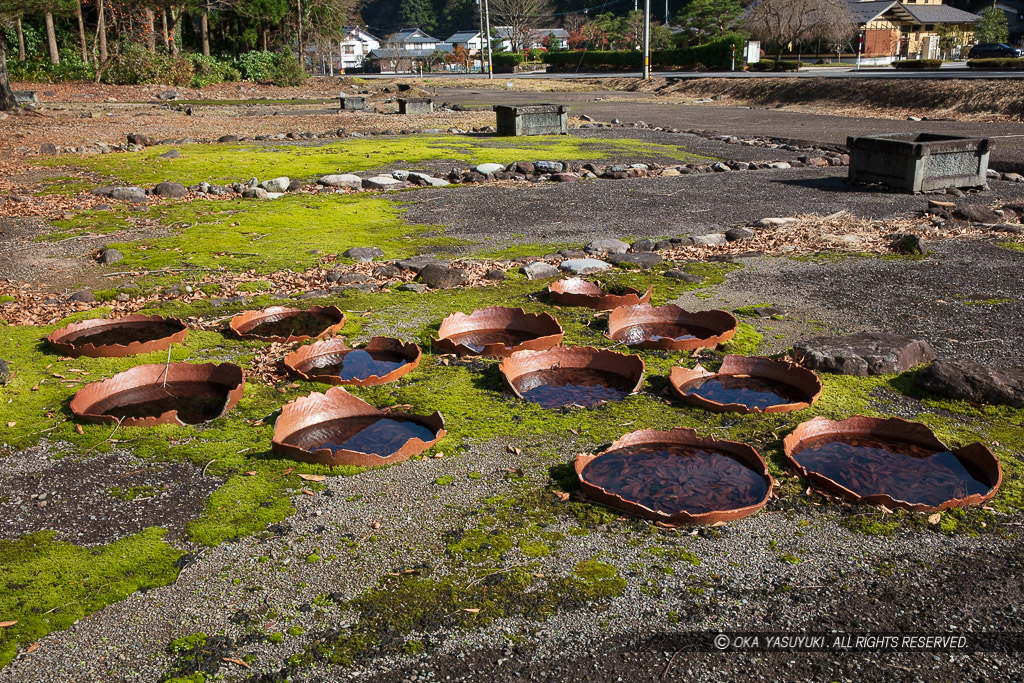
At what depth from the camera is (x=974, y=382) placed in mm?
5043

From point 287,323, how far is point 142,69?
1352 inches

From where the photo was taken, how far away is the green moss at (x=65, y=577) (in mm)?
3152

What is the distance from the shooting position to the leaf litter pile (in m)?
3.99

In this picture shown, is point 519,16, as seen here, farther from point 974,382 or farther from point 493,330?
point 974,382

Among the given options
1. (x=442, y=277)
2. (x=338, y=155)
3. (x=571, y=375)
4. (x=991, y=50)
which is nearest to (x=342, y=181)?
(x=338, y=155)

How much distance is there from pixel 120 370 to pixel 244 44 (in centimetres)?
4600

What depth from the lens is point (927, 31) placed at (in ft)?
194

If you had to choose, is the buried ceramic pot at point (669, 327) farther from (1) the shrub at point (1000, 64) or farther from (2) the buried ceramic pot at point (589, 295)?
(1) the shrub at point (1000, 64)

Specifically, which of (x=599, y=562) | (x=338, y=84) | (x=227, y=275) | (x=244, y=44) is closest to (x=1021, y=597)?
(x=599, y=562)

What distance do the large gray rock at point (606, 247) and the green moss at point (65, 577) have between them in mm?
5938

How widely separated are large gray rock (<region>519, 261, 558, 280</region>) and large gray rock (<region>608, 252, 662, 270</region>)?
73 cm

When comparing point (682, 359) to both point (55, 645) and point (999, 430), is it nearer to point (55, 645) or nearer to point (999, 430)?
point (999, 430)

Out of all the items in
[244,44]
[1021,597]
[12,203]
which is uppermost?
[244,44]

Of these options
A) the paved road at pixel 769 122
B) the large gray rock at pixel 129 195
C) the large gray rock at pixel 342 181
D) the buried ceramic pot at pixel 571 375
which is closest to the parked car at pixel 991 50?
the paved road at pixel 769 122
